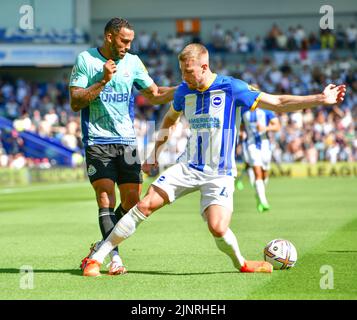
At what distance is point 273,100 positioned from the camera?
8750mm

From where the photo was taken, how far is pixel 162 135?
9.52m

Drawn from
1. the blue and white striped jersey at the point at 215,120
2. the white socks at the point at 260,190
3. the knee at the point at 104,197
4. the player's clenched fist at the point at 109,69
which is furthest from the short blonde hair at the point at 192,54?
the white socks at the point at 260,190

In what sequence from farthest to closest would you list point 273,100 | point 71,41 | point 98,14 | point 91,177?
point 98,14
point 71,41
point 91,177
point 273,100

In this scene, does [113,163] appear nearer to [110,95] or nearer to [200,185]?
[110,95]

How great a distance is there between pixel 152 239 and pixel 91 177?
3726mm

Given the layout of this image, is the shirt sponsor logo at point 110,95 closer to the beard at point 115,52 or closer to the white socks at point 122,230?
the beard at point 115,52

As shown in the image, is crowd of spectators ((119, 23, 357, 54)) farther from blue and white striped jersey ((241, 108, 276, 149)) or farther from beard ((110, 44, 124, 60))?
beard ((110, 44, 124, 60))

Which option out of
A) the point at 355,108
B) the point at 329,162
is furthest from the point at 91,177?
the point at 355,108

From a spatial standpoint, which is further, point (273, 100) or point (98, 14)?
point (98, 14)

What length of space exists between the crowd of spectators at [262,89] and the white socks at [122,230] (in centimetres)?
2288

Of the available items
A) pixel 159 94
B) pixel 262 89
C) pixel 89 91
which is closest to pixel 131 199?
pixel 159 94

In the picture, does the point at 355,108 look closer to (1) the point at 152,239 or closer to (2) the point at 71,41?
(2) the point at 71,41

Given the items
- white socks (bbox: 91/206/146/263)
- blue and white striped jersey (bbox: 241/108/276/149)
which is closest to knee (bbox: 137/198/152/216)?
white socks (bbox: 91/206/146/263)

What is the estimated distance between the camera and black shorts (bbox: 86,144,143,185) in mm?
9531
